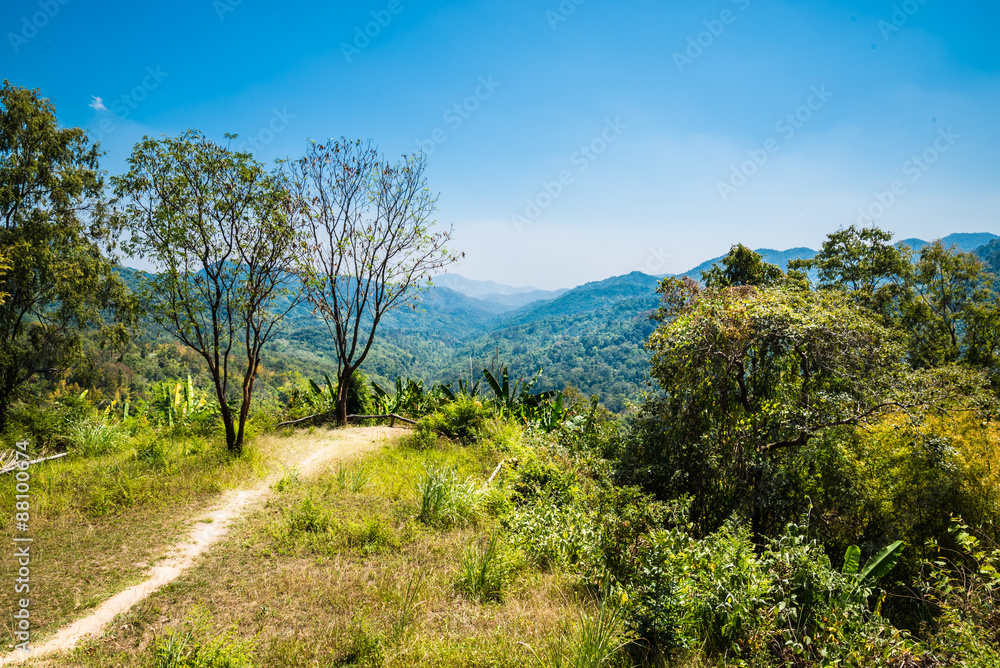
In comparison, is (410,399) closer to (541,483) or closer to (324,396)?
(324,396)

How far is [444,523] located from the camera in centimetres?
496

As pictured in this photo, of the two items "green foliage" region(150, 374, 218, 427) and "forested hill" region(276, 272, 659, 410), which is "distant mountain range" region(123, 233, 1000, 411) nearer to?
"forested hill" region(276, 272, 659, 410)

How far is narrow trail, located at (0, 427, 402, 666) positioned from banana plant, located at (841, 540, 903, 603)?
551cm

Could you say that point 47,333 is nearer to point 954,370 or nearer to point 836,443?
point 836,443

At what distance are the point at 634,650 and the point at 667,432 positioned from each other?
9.48 feet

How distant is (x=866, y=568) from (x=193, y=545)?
6.56 meters

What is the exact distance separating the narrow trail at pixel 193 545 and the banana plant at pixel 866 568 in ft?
18.1

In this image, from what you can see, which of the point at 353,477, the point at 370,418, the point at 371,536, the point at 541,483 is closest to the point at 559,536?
the point at 541,483

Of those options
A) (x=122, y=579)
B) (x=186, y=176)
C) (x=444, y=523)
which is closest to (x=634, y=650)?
(x=444, y=523)

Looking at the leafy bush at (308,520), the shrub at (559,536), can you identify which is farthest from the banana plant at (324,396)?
the shrub at (559,536)

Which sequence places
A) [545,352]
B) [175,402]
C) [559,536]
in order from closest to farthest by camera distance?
[559,536]
[175,402]
[545,352]

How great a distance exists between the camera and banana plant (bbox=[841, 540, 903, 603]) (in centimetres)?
329

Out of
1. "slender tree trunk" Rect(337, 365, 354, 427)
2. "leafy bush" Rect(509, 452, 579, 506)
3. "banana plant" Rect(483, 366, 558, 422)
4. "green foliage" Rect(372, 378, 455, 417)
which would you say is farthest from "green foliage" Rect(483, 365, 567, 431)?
"slender tree trunk" Rect(337, 365, 354, 427)

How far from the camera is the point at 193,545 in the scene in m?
4.41
